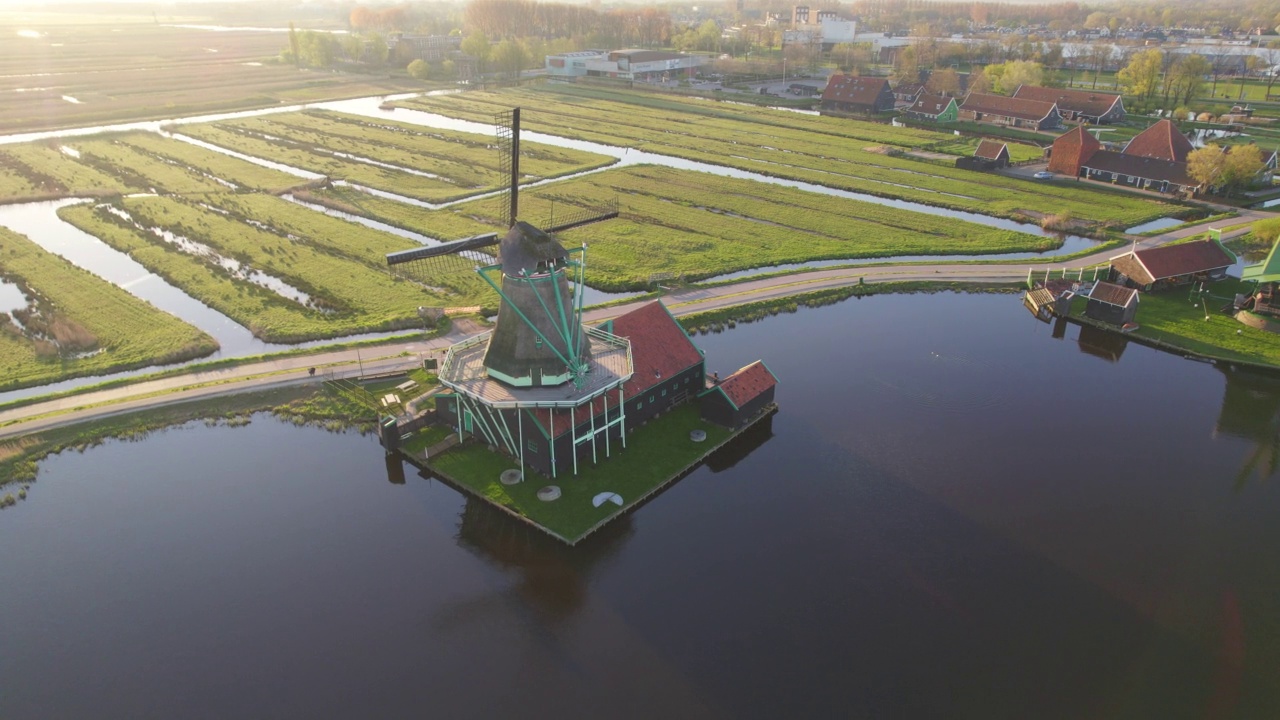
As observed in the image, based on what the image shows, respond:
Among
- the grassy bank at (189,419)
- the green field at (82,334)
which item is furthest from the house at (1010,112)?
the green field at (82,334)

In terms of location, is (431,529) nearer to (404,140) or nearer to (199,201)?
(199,201)

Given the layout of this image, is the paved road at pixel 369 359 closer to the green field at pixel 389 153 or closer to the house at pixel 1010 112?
the green field at pixel 389 153

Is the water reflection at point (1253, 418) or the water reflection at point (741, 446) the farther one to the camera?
the water reflection at point (741, 446)

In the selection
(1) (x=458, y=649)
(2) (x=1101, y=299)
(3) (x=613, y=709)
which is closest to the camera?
(3) (x=613, y=709)

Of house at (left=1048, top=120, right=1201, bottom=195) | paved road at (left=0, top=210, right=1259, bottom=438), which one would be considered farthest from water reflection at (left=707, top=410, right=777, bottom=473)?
house at (left=1048, top=120, right=1201, bottom=195)

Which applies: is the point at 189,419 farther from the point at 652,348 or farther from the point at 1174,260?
the point at 1174,260

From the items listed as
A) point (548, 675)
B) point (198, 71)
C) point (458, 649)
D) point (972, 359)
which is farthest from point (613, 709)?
point (198, 71)
